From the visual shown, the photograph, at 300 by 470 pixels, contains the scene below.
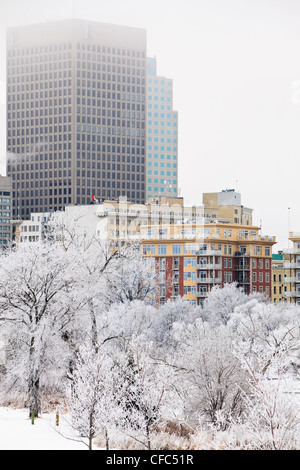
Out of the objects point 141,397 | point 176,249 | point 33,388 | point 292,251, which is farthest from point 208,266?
point 141,397

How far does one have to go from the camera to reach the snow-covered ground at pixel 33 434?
43.7 meters

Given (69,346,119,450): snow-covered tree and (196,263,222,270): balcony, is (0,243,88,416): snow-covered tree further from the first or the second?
(196,263,222,270): balcony

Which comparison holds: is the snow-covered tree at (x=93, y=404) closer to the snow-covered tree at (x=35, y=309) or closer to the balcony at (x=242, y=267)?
the snow-covered tree at (x=35, y=309)

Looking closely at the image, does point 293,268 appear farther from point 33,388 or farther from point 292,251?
point 33,388

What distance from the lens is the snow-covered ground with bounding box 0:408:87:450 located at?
143 feet

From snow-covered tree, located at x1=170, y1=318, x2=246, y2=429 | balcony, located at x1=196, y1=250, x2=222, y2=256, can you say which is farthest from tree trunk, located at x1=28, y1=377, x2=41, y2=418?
balcony, located at x1=196, y1=250, x2=222, y2=256

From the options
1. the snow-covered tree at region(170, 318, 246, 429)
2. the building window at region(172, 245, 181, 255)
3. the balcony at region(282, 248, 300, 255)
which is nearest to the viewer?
the snow-covered tree at region(170, 318, 246, 429)

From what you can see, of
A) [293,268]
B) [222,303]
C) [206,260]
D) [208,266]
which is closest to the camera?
[222,303]

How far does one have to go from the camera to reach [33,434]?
155 ft

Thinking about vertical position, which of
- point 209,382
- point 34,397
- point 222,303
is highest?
point 209,382

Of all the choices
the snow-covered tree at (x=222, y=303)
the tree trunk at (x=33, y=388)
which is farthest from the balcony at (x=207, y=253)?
the tree trunk at (x=33, y=388)

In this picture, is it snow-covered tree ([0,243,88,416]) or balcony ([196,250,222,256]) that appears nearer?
snow-covered tree ([0,243,88,416])
